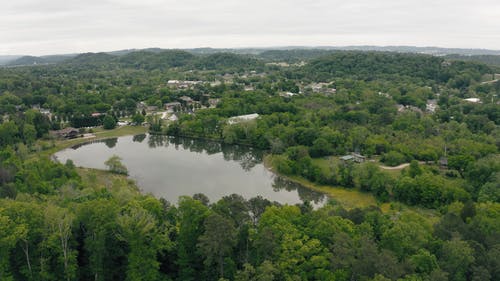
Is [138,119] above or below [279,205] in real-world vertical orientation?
above

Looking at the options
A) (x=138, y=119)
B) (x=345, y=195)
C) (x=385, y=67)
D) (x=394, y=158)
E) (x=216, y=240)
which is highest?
(x=385, y=67)

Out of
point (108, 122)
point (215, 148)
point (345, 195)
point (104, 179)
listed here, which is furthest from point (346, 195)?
point (108, 122)

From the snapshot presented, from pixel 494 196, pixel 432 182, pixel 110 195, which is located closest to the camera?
pixel 110 195

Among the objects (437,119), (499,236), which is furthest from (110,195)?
(437,119)

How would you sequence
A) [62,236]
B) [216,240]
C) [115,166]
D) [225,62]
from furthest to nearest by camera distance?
[225,62], [115,166], [62,236], [216,240]

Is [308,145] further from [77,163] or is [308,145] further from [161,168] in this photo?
[77,163]

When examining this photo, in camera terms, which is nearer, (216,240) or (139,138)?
(216,240)

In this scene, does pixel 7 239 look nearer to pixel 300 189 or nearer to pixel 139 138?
pixel 300 189
